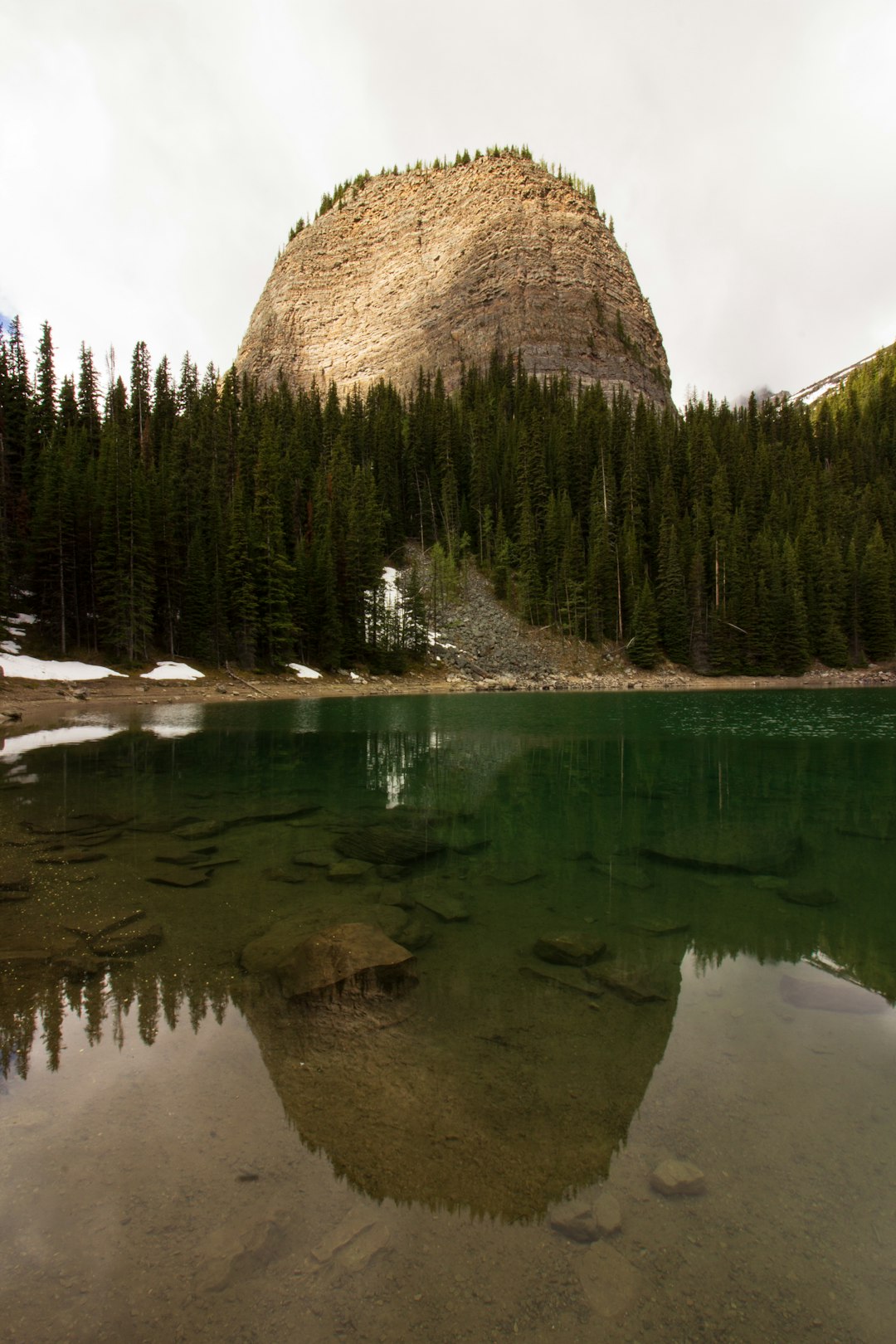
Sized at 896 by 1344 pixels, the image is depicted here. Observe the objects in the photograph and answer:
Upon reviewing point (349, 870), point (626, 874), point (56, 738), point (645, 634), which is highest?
point (645, 634)

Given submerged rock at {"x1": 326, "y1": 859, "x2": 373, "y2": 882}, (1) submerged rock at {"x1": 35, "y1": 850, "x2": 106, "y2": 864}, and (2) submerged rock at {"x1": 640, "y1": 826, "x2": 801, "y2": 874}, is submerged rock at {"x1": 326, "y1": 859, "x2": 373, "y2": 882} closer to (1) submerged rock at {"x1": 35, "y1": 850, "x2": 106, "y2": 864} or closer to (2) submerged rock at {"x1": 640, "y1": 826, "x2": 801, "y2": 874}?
(1) submerged rock at {"x1": 35, "y1": 850, "x2": 106, "y2": 864}

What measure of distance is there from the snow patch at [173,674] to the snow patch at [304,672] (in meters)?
8.19

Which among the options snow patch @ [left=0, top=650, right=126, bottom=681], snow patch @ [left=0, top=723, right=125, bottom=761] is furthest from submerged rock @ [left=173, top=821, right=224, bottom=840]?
snow patch @ [left=0, top=650, right=126, bottom=681]

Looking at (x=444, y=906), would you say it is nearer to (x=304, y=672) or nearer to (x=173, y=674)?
(x=173, y=674)

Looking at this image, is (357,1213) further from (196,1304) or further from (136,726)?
(136,726)

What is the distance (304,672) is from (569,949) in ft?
174

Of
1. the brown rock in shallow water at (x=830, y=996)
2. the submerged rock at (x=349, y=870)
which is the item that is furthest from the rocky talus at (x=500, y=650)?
the brown rock in shallow water at (x=830, y=996)

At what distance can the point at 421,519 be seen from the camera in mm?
89500

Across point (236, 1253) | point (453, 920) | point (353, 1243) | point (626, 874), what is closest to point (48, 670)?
point (453, 920)

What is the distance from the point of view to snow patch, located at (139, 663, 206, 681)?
4781 centimetres

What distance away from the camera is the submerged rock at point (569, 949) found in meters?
6.75

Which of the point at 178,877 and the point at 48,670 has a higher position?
the point at 48,670

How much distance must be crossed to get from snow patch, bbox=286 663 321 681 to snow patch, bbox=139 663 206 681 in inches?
323

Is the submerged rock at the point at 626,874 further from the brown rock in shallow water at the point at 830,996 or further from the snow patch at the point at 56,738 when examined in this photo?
the snow patch at the point at 56,738
